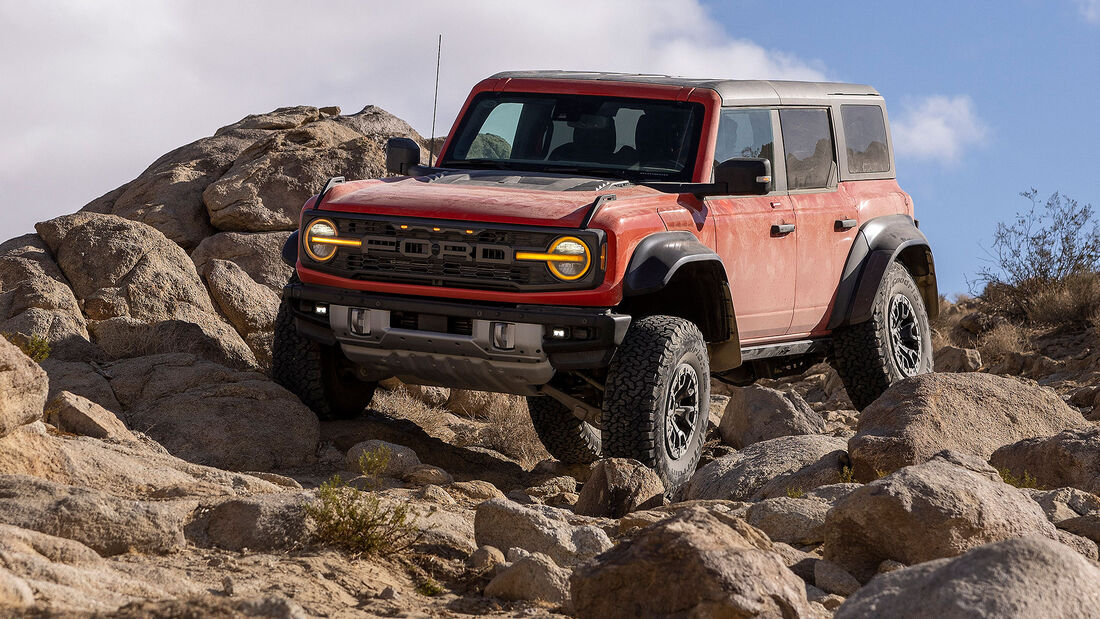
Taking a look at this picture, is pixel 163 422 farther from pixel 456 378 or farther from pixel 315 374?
pixel 456 378

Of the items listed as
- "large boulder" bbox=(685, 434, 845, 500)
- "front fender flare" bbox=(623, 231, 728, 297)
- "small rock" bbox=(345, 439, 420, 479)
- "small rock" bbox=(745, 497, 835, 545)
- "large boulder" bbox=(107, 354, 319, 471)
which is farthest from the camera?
"large boulder" bbox=(107, 354, 319, 471)

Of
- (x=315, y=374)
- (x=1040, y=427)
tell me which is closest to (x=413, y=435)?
(x=315, y=374)

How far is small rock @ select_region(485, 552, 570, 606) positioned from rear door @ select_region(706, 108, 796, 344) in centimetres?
387

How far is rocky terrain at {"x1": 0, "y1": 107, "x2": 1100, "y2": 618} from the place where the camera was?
3.86m

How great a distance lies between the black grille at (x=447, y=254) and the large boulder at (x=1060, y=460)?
7.99 ft

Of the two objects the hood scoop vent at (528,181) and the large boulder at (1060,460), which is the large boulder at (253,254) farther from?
the large boulder at (1060,460)

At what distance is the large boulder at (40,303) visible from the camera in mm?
9016

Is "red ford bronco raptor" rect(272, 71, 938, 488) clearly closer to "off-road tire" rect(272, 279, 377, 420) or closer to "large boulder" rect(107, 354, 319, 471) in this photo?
"off-road tire" rect(272, 279, 377, 420)

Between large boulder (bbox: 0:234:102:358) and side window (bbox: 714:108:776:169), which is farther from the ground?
side window (bbox: 714:108:776:169)

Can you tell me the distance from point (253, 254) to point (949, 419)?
7.51 metres

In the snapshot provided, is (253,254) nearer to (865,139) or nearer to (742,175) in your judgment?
(865,139)

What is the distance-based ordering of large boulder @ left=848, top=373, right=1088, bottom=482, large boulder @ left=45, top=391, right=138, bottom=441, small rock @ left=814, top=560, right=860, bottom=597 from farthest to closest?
large boulder @ left=45, top=391, right=138, bottom=441
large boulder @ left=848, top=373, right=1088, bottom=482
small rock @ left=814, top=560, right=860, bottom=597

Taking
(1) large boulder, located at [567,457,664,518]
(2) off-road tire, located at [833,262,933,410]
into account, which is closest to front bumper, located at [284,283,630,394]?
(1) large boulder, located at [567,457,664,518]

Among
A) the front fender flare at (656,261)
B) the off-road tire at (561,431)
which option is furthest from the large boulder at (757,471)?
the off-road tire at (561,431)
